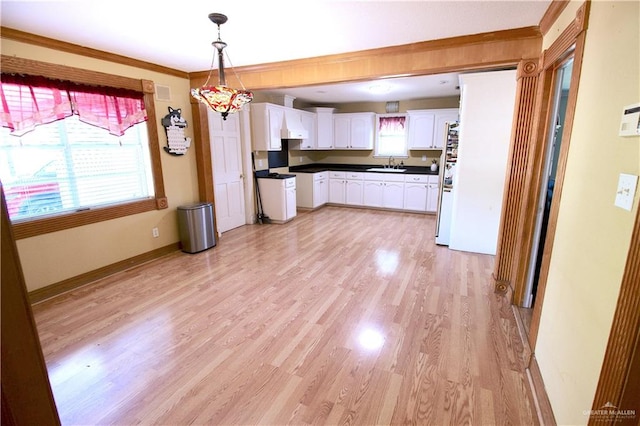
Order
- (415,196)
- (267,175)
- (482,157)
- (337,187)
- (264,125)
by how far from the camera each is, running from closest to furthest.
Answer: (482,157), (264,125), (267,175), (415,196), (337,187)

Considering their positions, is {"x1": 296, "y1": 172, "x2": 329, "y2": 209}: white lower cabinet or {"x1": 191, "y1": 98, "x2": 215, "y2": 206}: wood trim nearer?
{"x1": 191, "y1": 98, "x2": 215, "y2": 206}: wood trim

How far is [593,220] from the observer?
1.27 m

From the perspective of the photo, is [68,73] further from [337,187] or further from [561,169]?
[337,187]

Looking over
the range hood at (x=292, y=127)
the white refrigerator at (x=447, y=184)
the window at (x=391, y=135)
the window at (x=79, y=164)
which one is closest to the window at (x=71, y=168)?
the window at (x=79, y=164)

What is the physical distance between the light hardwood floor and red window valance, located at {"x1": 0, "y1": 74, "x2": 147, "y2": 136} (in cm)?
167

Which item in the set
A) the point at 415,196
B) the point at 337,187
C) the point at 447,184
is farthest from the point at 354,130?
the point at 447,184

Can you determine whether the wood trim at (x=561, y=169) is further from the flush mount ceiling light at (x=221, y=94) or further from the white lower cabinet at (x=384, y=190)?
the white lower cabinet at (x=384, y=190)

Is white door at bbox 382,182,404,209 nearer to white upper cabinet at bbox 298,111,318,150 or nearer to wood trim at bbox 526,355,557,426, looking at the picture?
white upper cabinet at bbox 298,111,318,150

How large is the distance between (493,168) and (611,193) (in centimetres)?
267

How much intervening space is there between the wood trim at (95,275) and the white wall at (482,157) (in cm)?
396

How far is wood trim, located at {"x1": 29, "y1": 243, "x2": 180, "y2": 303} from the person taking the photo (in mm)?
2813

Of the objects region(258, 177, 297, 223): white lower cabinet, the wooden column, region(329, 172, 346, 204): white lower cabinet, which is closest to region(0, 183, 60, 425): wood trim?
the wooden column

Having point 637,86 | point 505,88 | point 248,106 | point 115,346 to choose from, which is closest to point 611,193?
point 637,86

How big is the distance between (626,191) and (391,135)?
234 inches
